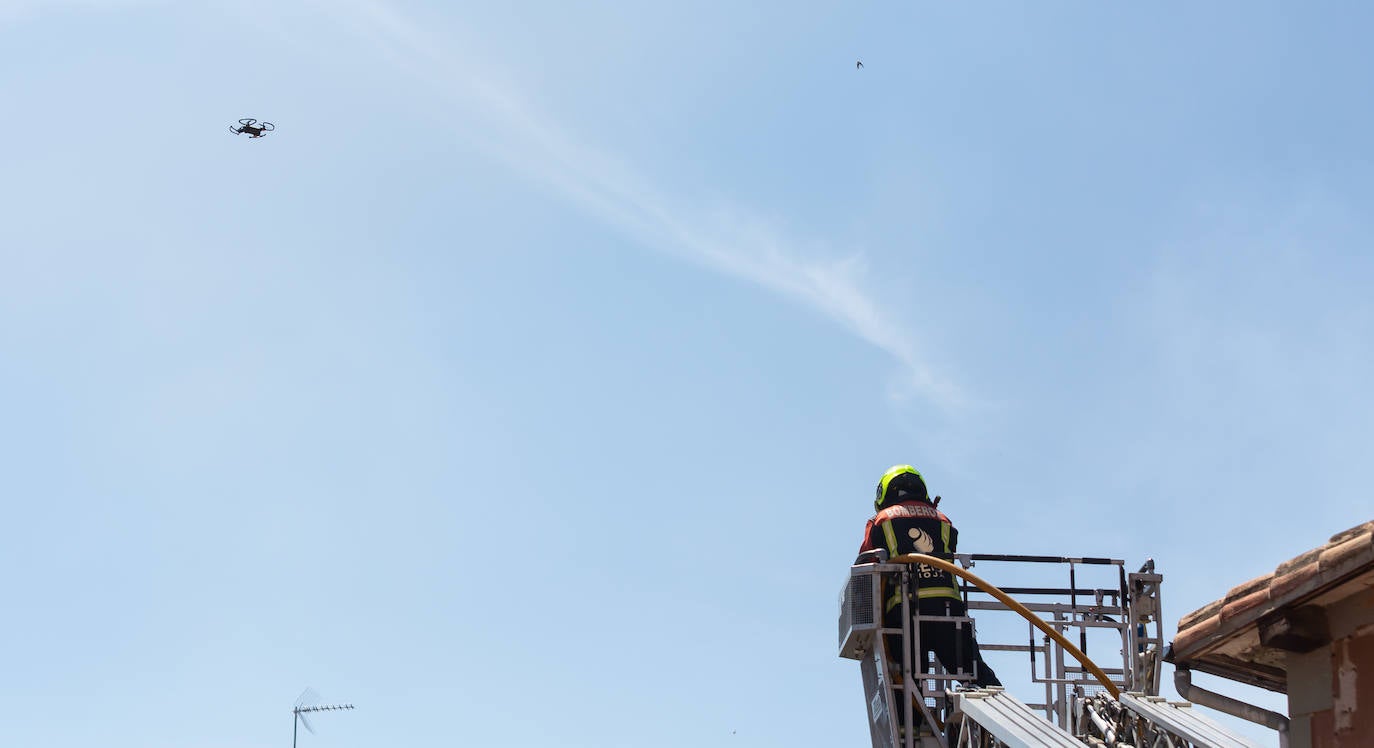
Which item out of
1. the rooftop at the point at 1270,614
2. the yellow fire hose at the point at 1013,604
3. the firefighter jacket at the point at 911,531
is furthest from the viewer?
the firefighter jacket at the point at 911,531

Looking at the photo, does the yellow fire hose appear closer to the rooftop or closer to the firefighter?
the firefighter

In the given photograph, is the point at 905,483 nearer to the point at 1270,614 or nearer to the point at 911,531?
the point at 911,531

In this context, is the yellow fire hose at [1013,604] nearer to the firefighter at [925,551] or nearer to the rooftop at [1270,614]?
the firefighter at [925,551]

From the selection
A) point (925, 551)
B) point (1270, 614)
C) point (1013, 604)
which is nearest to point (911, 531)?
point (925, 551)

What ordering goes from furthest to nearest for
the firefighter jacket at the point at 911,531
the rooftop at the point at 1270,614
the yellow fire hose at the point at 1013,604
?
the firefighter jacket at the point at 911,531 → the yellow fire hose at the point at 1013,604 → the rooftop at the point at 1270,614

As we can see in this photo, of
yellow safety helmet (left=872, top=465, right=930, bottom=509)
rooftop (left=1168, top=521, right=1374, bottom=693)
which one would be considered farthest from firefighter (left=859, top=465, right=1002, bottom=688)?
rooftop (left=1168, top=521, right=1374, bottom=693)

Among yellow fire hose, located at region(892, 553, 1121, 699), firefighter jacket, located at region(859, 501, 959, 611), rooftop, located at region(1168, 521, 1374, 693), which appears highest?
firefighter jacket, located at region(859, 501, 959, 611)

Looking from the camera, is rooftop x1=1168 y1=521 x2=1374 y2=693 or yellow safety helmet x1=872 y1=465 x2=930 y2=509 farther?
yellow safety helmet x1=872 y1=465 x2=930 y2=509

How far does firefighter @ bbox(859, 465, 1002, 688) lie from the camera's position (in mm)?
15789

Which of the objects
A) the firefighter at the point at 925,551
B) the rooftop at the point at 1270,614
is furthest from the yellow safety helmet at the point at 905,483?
the rooftop at the point at 1270,614

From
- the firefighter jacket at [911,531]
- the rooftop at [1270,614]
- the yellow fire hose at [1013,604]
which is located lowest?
the rooftop at [1270,614]

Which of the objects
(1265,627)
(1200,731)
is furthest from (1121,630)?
(1265,627)

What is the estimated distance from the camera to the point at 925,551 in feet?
53.9

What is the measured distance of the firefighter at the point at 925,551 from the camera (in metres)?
15.8
